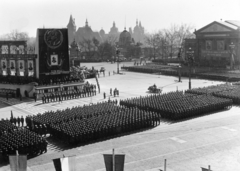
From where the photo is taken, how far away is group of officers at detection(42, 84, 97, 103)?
3491 centimetres

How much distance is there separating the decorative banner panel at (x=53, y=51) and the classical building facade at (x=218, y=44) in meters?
34.6

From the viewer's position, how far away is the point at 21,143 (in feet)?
59.5

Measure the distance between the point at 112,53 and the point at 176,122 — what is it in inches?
2820

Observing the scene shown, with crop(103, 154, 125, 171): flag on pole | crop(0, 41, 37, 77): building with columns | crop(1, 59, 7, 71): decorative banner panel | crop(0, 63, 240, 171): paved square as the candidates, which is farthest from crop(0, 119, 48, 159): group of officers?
crop(1, 59, 7, 71): decorative banner panel

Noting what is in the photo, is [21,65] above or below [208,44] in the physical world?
below

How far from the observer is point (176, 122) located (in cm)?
2564

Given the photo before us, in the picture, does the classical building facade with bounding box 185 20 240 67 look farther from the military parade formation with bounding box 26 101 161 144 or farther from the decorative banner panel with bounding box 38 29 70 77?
the military parade formation with bounding box 26 101 161 144

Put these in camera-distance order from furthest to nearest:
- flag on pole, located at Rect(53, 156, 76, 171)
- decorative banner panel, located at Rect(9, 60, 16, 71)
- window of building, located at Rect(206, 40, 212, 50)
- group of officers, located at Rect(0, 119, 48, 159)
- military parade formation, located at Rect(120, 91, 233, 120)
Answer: window of building, located at Rect(206, 40, 212, 50) → decorative banner panel, located at Rect(9, 60, 16, 71) → military parade formation, located at Rect(120, 91, 233, 120) → group of officers, located at Rect(0, 119, 48, 159) → flag on pole, located at Rect(53, 156, 76, 171)

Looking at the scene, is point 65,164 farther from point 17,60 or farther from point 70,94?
point 17,60

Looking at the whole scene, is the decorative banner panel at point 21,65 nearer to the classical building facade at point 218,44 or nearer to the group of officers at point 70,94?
the group of officers at point 70,94

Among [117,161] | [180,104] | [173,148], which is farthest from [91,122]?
[117,161]

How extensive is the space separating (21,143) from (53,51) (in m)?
24.5

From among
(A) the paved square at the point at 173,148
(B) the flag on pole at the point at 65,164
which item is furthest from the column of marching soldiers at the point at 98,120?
(B) the flag on pole at the point at 65,164

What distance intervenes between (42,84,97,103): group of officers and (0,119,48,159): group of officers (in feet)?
48.4
